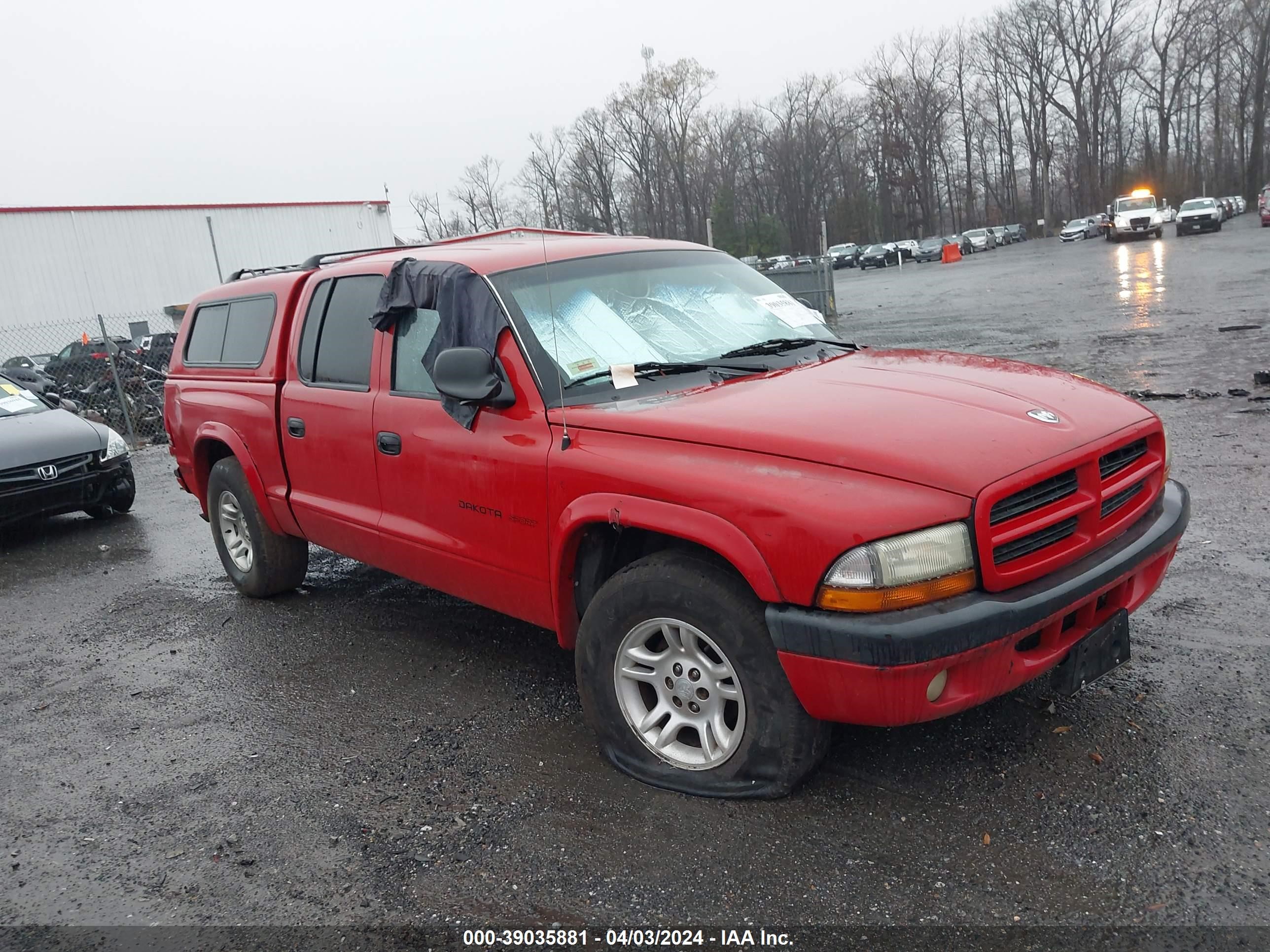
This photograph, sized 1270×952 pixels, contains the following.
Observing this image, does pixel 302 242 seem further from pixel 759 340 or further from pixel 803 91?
pixel 803 91

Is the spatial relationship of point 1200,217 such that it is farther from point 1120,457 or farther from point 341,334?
point 341,334

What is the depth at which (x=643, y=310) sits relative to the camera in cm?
398

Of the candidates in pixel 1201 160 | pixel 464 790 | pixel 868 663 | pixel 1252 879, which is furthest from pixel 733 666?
pixel 1201 160

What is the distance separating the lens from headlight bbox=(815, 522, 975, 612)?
2.60 m

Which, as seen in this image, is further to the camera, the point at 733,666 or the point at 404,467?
the point at 404,467

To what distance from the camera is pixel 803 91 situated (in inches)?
3063

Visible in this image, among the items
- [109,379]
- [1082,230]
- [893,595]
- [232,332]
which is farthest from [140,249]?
[1082,230]

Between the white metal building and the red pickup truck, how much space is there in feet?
103

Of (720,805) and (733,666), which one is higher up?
(733,666)

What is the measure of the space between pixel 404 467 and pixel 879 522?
7.25 ft

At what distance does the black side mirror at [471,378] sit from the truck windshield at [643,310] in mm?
226

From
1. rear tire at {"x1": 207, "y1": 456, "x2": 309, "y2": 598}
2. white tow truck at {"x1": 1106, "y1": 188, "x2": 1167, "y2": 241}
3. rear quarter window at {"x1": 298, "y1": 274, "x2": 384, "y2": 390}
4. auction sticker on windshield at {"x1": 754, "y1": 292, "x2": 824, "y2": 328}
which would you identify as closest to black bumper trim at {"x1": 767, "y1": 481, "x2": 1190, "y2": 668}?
auction sticker on windshield at {"x1": 754, "y1": 292, "x2": 824, "y2": 328}

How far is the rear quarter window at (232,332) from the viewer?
515 cm

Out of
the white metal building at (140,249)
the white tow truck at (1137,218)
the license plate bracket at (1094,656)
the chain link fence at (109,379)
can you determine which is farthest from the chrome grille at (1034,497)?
the white tow truck at (1137,218)
